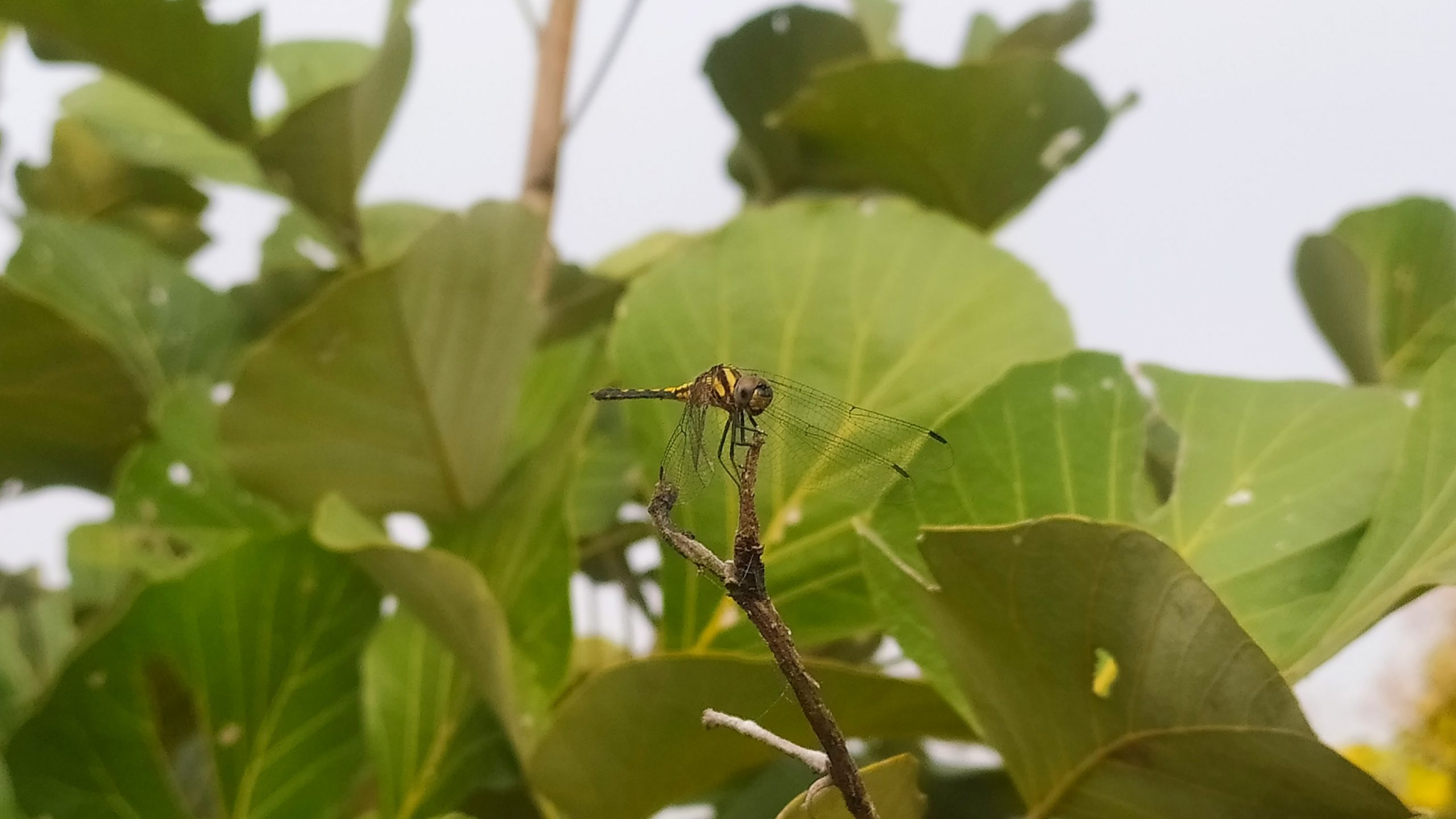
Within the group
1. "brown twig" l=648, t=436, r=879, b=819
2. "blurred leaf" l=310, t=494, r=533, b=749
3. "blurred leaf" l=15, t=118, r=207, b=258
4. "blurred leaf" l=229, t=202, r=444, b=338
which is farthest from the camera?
"blurred leaf" l=15, t=118, r=207, b=258

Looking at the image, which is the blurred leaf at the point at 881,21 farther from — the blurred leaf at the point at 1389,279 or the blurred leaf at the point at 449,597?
the blurred leaf at the point at 449,597

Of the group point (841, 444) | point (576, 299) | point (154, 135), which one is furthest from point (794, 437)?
point (154, 135)

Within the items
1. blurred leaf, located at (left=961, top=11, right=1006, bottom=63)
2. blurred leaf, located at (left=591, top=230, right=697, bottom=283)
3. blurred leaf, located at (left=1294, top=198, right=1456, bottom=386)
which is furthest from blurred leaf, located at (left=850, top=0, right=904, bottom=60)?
blurred leaf, located at (left=1294, top=198, right=1456, bottom=386)

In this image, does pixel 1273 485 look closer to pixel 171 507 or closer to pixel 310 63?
pixel 171 507

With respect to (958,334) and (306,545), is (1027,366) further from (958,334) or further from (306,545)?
(306,545)

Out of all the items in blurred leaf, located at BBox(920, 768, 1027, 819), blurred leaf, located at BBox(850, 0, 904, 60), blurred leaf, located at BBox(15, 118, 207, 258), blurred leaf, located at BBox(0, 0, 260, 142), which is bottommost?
blurred leaf, located at BBox(920, 768, 1027, 819)

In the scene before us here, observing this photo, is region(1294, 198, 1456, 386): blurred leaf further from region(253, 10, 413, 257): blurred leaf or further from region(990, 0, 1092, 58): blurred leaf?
region(253, 10, 413, 257): blurred leaf
